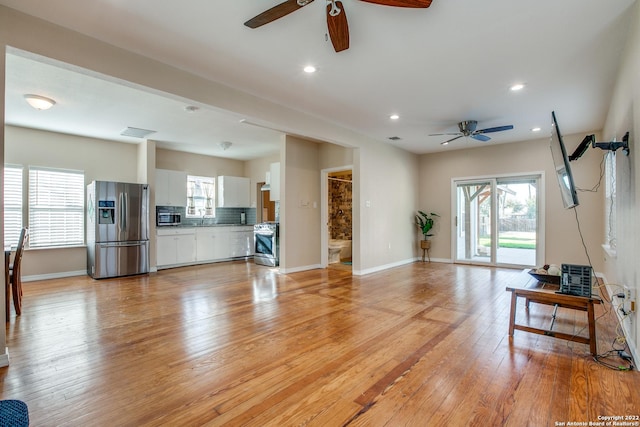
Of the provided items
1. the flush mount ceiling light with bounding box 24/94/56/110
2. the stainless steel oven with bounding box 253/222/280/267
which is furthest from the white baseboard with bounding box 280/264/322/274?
the flush mount ceiling light with bounding box 24/94/56/110

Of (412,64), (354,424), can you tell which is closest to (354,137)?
(412,64)

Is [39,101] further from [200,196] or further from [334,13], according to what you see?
[334,13]

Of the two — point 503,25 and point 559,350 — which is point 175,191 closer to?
point 503,25

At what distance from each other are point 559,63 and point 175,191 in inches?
275

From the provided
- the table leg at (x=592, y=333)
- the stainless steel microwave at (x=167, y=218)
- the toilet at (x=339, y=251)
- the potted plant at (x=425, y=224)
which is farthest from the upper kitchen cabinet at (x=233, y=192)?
the table leg at (x=592, y=333)

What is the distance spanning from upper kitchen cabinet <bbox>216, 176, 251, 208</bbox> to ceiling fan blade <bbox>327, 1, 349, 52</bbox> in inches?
237

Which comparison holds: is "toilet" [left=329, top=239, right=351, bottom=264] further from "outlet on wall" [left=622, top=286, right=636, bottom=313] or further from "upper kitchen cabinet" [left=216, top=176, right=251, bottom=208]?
"outlet on wall" [left=622, top=286, right=636, bottom=313]

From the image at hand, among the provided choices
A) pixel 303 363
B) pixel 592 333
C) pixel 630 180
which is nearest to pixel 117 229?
pixel 303 363

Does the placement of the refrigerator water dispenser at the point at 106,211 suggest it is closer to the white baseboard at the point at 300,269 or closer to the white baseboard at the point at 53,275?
the white baseboard at the point at 53,275

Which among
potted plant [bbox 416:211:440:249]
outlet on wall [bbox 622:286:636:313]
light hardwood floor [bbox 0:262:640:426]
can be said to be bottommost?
light hardwood floor [bbox 0:262:640:426]

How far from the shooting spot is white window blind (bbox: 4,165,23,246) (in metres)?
5.23

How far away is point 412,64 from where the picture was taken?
3.18 meters

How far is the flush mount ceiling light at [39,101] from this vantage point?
3.90m

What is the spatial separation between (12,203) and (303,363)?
20.0 ft
